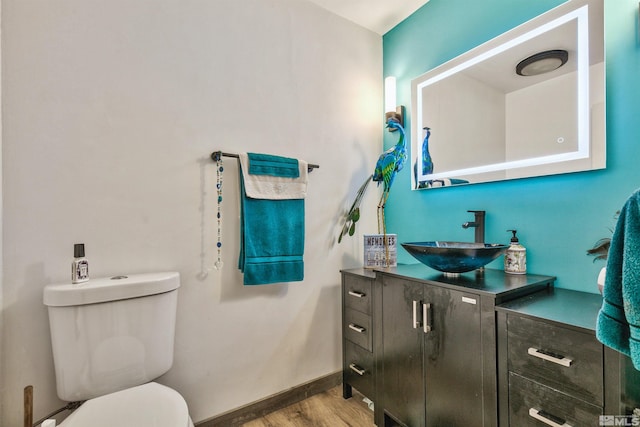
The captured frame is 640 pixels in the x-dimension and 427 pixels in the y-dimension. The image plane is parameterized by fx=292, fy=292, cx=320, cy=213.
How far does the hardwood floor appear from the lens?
1.51m

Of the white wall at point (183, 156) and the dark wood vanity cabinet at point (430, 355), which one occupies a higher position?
the white wall at point (183, 156)

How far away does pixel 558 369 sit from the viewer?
85 centimetres

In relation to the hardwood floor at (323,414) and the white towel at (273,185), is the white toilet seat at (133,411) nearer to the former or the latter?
the hardwood floor at (323,414)

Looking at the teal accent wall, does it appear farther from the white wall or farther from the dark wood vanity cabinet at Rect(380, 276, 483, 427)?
the dark wood vanity cabinet at Rect(380, 276, 483, 427)

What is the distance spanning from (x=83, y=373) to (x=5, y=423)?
363 millimetres

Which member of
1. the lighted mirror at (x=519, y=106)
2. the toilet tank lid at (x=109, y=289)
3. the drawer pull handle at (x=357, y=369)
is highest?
the lighted mirror at (x=519, y=106)

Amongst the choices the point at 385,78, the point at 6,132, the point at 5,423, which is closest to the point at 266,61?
the point at 385,78

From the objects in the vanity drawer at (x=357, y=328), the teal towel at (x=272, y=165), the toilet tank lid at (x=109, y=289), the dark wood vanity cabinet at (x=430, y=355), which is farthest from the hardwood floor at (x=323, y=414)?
the teal towel at (x=272, y=165)

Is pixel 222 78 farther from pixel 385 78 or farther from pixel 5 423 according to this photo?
pixel 5 423

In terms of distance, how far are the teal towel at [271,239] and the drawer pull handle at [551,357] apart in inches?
40.7

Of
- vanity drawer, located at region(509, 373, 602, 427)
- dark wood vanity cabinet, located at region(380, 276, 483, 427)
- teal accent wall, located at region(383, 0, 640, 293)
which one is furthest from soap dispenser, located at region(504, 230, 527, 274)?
vanity drawer, located at region(509, 373, 602, 427)

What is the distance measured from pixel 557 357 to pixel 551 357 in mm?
14

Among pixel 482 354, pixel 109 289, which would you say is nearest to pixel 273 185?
pixel 109 289

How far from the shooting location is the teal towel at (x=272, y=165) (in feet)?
4.89
